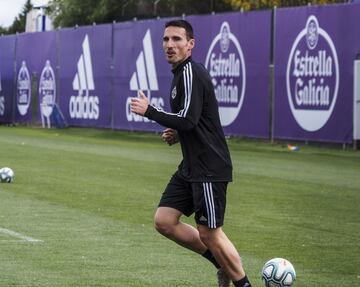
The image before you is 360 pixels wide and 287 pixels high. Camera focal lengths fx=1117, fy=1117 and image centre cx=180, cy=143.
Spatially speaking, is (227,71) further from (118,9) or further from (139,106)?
(118,9)

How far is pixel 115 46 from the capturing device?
39.1 m

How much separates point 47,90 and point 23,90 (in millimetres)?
3001

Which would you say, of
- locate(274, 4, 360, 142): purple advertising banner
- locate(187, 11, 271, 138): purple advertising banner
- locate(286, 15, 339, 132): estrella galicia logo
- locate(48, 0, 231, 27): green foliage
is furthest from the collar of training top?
locate(48, 0, 231, 27): green foliage

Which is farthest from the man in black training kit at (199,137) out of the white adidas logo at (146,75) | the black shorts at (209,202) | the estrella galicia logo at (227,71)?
the white adidas logo at (146,75)

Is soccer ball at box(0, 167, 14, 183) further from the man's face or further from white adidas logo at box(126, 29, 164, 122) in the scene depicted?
white adidas logo at box(126, 29, 164, 122)

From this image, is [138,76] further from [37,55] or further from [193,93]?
[193,93]

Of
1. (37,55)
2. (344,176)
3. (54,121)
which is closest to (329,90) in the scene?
(344,176)

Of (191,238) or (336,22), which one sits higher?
(336,22)

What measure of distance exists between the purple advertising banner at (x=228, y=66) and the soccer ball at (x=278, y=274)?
69.5ft

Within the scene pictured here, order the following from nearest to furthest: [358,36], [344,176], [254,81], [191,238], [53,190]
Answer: [191,238], [53,190], [344,176], [358,36], [254,81]

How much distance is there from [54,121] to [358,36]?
1855cm

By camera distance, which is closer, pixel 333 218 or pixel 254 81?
pixel 333 218

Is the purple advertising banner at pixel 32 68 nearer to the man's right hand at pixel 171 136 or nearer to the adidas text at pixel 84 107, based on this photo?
the adidas text at pixel 84 107

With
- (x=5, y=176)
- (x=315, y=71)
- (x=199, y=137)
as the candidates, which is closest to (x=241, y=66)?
(x=315, y=71)
